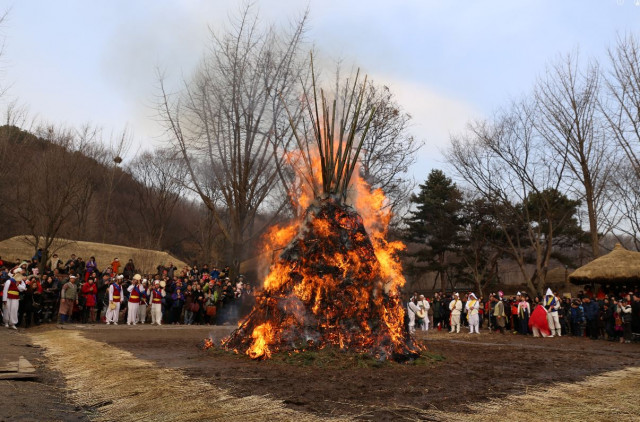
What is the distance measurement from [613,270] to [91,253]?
34222mm

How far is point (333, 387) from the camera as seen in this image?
7297 millimetres

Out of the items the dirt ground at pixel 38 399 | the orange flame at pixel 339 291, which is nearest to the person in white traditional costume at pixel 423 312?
the orange flame at pixel 339 291

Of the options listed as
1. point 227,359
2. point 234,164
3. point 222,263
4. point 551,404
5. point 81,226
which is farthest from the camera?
point 222,263

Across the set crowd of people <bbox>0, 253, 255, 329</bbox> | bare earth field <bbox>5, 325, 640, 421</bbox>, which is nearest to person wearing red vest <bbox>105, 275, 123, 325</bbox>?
crowd of people <bbox>0, 253, 255, 329</bbox>

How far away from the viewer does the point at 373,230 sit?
12.8 metres

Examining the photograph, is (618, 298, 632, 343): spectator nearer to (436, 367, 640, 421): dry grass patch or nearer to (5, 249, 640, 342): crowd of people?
(5, 249, 640, 342): crowd of people

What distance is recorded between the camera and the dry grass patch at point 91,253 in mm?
31641

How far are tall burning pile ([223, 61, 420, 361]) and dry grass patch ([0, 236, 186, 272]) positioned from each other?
987 inches

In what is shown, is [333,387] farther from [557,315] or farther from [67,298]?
[557,315]

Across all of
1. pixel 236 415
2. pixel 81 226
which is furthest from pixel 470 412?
Result: pixel 81 226

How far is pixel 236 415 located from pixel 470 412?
2788 mm

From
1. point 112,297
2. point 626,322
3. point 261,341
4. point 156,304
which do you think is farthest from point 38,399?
point 626,322

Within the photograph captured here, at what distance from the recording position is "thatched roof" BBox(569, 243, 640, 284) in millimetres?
26312

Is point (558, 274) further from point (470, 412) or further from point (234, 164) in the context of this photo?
point (470, 412)
